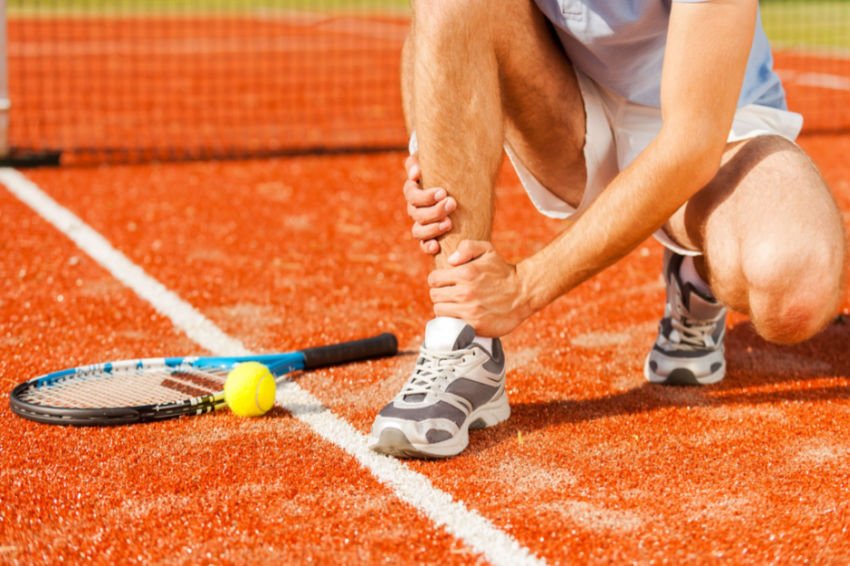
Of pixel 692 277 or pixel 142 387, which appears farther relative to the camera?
pixel 692 277

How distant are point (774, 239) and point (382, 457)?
3.28ft

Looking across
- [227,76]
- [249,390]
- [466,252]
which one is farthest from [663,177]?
[227,76]

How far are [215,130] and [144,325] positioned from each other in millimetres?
4243

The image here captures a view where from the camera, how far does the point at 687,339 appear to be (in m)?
3.23

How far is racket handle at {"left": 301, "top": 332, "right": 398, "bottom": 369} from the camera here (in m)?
3.33

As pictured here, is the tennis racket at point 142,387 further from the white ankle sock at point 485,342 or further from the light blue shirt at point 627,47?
the light blue shirt at point 627,47

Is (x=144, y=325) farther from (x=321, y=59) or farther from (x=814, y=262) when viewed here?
(x=321, y=59)

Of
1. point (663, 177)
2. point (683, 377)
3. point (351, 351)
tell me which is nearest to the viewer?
point (663, 177)

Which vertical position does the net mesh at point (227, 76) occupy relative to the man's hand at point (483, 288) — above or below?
below

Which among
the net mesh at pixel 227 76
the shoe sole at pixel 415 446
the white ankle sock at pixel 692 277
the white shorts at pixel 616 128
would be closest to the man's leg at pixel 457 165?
the shoe sole at pixel 415 446

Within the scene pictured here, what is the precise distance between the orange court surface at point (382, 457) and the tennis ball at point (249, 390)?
0.11 ft

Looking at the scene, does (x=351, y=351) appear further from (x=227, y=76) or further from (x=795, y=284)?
(x=227, y=76)

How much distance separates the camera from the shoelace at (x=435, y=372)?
2779 mm

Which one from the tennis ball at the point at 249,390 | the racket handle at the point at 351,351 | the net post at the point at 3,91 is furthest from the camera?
the net post at the point at 3,91
